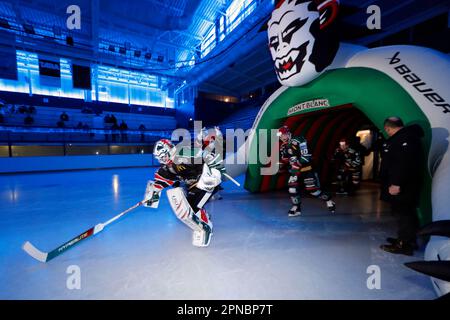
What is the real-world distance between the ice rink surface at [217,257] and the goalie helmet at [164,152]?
3.68 ft

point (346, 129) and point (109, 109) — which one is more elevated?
point (109, 109)

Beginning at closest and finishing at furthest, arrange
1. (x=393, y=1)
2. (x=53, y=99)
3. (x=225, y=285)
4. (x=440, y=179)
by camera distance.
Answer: (x=225, y=285) < (x=440, y=179) < (x=393, y=1) < (x=53, y=99)

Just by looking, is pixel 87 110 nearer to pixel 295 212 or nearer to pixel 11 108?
pixel 11 108

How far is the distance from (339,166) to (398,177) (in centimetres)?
379

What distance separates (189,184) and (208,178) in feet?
1.37

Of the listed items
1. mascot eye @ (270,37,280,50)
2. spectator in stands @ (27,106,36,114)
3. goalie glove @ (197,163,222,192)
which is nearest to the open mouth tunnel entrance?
mascot eye @ (270,37,280,50)

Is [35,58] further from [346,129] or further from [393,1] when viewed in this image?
[393,1]

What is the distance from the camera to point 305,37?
349 cm

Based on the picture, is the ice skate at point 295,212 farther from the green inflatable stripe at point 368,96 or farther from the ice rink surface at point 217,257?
the green inflatable stripe at point 368,96

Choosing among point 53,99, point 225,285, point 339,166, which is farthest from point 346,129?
point 53,99

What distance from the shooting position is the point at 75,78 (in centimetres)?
1020

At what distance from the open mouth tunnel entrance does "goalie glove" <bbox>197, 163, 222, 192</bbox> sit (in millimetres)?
3104

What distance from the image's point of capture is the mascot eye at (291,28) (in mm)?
3525

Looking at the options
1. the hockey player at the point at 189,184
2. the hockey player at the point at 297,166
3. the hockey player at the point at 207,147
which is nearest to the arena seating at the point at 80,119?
the hockey player at the point at 207,147
